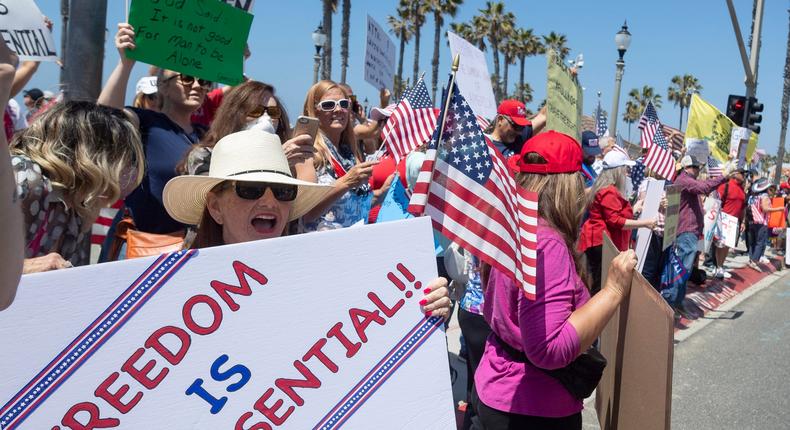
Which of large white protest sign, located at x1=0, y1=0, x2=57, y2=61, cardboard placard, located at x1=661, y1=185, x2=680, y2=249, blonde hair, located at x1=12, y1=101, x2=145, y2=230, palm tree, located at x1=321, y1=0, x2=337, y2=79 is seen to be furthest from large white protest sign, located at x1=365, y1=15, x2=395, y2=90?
palm tree, located at x1=321, y1=0, x2=337, y2=79

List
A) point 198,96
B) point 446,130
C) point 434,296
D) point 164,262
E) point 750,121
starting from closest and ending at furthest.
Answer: point 164,262 → point 434,296 → point 446,130 → point 198,96 → point 750,121

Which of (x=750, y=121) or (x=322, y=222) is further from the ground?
(x=750, y=121)

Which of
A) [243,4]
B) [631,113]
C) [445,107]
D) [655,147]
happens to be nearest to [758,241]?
[655,147]

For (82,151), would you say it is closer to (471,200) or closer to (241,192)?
(241,192)

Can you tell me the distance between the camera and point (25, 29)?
142 inches

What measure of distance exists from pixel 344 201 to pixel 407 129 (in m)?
1.38

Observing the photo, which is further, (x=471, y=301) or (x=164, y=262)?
(x=471, y=301)

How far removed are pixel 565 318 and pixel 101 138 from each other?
5.44 feet

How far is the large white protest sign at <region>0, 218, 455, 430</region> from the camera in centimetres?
143

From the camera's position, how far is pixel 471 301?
3.65 meters

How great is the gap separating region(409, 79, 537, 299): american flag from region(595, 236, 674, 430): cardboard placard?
0.44 metres

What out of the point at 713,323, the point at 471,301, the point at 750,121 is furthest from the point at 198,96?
the point at 750,121

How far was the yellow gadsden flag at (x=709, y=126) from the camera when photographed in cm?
917

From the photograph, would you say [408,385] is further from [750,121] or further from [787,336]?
[750,121]
